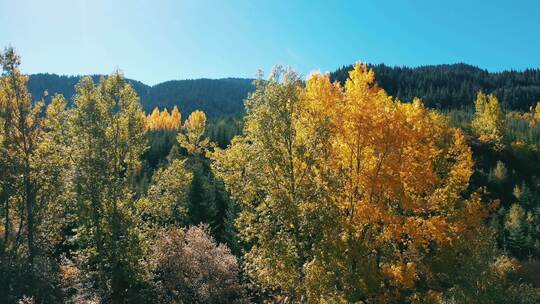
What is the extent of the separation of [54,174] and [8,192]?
2.22 metres

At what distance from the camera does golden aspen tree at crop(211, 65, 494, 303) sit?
1409 centimetres

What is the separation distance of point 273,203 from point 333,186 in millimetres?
2145

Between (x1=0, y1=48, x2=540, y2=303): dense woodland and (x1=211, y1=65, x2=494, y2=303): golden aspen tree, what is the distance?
58mm

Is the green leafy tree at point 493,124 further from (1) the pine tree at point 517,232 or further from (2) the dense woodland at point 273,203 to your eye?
(2) the dense woodland at point 273,203

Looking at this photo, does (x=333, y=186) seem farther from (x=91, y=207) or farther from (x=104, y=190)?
(x=91, y=207)

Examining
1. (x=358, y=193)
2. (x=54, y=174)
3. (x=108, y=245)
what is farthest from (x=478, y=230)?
(x=54, y=174)

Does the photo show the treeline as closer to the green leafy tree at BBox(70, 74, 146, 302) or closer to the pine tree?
the green leafy tree at BBox(70, 74, 146, 302)

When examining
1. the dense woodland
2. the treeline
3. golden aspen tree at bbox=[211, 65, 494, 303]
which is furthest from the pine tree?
golden aspen tree at bbox=[211, 65, 494, 303]

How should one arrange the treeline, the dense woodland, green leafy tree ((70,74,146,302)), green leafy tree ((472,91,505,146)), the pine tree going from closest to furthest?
the dense woodland → green leafy tree ((70,74,146,302)) → the treeline → the pine tree → green leafy tree ((472,91,505,146))

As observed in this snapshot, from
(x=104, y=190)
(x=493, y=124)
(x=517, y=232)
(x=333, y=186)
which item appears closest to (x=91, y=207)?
(x=104, y=190)

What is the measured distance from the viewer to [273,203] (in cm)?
1521

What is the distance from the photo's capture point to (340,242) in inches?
539

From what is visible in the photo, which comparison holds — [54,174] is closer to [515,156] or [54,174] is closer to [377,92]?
[377,92]

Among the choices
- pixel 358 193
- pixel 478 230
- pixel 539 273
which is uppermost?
pixel 358 193
